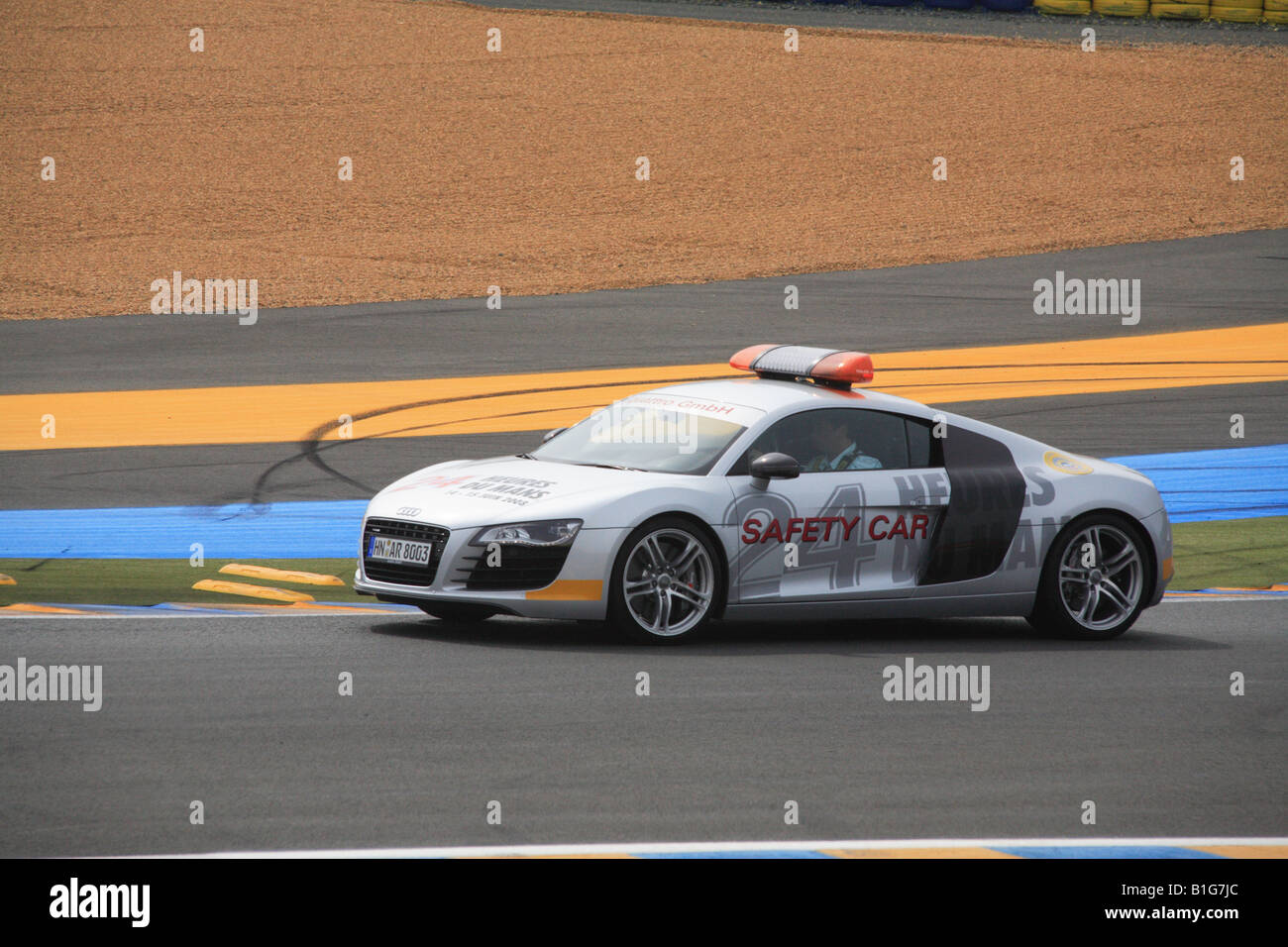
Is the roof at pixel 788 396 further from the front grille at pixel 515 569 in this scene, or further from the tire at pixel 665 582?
the front grille at pixel 515 569

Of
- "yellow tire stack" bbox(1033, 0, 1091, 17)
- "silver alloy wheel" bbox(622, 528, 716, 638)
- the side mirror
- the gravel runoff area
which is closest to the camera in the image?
"silver alloy wheel" bbox(622, 528, 716, 638)

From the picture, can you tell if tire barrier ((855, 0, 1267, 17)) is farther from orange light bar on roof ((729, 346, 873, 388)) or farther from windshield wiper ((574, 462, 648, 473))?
windshield wiper ((574, 462, 648, 473))

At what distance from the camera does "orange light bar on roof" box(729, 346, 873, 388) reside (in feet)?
35.3

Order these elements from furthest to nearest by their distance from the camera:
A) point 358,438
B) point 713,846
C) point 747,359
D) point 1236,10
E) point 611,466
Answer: point 1236,10 < point 358,438 < point 747,359 < point 611,466 < point 713,846

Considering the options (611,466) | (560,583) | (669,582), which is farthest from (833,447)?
(560,583)

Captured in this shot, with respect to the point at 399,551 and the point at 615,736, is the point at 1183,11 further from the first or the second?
the point at 615,736

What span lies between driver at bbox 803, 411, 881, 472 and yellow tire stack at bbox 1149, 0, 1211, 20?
4196 centimetres

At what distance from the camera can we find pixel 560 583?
965cm

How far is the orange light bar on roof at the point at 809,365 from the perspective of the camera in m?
10.8

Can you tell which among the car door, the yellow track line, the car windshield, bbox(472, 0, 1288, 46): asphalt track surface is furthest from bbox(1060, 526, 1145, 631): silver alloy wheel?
bbox(472, 0, 1288, 46): asphalt track surface

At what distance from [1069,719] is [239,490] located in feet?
28.1

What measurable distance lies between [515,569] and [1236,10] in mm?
43845

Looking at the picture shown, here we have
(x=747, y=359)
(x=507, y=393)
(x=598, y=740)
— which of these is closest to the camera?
(x=598, y=740)
